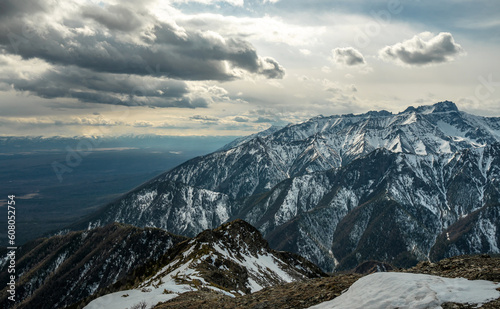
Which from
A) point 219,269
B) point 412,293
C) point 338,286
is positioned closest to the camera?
point 412,293

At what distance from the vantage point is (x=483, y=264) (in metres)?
28.0

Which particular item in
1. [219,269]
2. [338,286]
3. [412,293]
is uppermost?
[412,293]

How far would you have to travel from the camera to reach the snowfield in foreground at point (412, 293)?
65.5 ft

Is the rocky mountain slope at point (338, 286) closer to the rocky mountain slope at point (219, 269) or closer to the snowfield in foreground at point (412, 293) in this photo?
the snowfield in foreground at point (412, 293)

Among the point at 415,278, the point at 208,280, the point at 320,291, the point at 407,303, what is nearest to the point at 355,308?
the point at 407,303

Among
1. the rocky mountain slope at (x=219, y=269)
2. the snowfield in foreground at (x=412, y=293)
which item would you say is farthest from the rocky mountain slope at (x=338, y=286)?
the rocky mountain slope at (x=219, y=269)

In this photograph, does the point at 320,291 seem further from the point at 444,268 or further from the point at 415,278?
the point at 444,268

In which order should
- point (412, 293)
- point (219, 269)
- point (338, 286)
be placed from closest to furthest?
point (412, 293) < point (338, 286) < point (219, 269)

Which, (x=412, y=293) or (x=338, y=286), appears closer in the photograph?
(x=412, y=293)

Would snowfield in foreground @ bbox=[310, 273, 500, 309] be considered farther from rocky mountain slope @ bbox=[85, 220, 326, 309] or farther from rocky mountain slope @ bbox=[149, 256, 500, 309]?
rocky mountain slope @ bbox=[85, 220, 326, 309]

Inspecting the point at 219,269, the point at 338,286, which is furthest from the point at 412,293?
the point at 219,269

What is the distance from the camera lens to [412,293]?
69.7 ft

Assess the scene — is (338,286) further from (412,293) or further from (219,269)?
(219,269)

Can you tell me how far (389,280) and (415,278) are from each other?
1.93m
